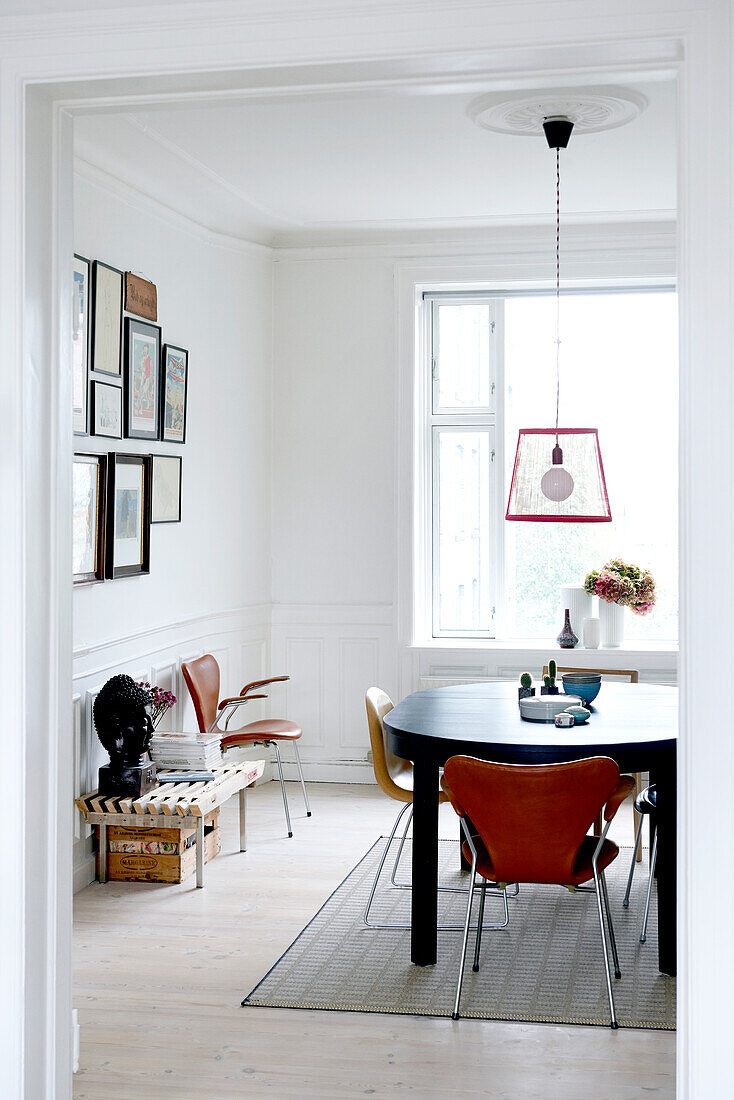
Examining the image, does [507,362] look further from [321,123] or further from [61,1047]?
[61,1047]

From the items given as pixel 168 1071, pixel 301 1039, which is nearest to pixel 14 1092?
pixel 168 1071

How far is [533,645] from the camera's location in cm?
639

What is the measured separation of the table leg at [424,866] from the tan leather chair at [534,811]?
28 centimetres

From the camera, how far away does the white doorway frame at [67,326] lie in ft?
6.38

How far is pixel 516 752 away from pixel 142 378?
8.41 feet

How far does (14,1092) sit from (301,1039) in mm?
1189

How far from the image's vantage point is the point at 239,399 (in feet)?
20.3

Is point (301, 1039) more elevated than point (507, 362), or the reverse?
point (507, 362)

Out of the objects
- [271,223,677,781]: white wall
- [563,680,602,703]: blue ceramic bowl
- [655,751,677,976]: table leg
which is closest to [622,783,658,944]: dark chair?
[655,751,677,976]: table leg

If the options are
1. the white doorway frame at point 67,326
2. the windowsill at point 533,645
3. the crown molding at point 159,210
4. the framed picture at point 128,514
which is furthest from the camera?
the windowsill at point 533,645

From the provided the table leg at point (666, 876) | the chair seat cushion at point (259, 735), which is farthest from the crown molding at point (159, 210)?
the table leg at point (666, 876)

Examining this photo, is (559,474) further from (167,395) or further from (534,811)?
(167,395)

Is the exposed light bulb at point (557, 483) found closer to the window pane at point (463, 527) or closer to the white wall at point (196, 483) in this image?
the white wall at point (196, 483)

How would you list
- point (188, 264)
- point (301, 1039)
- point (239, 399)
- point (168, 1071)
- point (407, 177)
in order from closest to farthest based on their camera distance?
1. point (168, 1071)
2. point (301, 1039)
3. point (407, 177)
4. point (188, 264)
5. point (239, 399)
